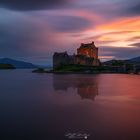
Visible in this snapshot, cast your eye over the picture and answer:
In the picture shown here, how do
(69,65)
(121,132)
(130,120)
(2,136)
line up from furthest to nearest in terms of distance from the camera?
(69,65) → (130,120) → (121,132) → (2,136)

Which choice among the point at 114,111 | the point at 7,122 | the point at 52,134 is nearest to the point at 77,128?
the point at 52,134

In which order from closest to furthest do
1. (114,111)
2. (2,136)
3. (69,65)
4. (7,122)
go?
1. (2,136)
2. (7,122)
3. (114,111)
4. (69,65)

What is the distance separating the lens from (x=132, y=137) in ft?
49.6

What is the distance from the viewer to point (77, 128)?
17.1 metres

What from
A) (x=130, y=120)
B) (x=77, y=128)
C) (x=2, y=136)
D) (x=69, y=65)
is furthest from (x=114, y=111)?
(x=69, y=65)

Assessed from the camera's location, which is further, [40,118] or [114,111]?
[114,111]

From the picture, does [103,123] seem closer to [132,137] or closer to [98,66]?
[132,137]

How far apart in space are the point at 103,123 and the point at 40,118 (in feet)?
14.9

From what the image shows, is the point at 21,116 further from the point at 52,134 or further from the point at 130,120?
the point at 130,120

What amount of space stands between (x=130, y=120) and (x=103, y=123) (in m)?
2.31

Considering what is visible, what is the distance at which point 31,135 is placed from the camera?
15.4 metres

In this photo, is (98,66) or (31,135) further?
(98,66)

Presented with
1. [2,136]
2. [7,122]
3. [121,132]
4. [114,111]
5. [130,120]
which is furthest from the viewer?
[114,111]

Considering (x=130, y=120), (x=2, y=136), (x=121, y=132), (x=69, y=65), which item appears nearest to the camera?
(x=2, y=136)
